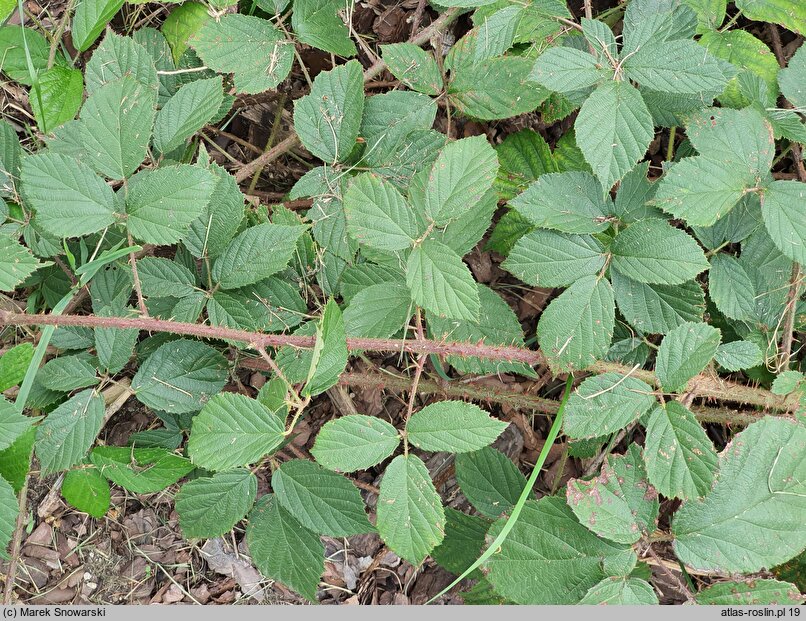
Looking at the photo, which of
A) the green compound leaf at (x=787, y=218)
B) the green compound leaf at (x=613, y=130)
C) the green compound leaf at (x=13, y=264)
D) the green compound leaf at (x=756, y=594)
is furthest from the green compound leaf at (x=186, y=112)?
the green compound leaf at (x=756, y=594)

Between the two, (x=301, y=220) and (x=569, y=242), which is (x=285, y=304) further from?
(x=569, y=242)

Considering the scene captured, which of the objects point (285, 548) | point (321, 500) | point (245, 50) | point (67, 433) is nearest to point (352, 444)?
point (321, 500)

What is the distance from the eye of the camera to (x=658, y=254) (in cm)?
148

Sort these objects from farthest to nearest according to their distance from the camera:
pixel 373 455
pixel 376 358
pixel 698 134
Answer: pixel 376 358, pixel 698 134, pixel 373 455

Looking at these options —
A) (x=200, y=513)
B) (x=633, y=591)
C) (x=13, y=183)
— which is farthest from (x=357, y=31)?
(x=633, y=591)

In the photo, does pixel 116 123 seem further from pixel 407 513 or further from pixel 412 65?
pixel 407 513

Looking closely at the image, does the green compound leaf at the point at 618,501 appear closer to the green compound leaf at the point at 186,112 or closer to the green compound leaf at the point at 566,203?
the green compound leaf at the point at 566,203

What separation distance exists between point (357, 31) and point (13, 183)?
1102 millimetres

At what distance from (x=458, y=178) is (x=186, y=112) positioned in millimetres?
756

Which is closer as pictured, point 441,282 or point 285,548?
point 441,282

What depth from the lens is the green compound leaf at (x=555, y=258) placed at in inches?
59.7

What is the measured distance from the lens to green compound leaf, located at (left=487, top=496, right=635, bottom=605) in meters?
1.45

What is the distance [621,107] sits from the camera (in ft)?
4.70

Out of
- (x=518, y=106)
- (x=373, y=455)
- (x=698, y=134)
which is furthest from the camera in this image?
(x=518, y=106)
